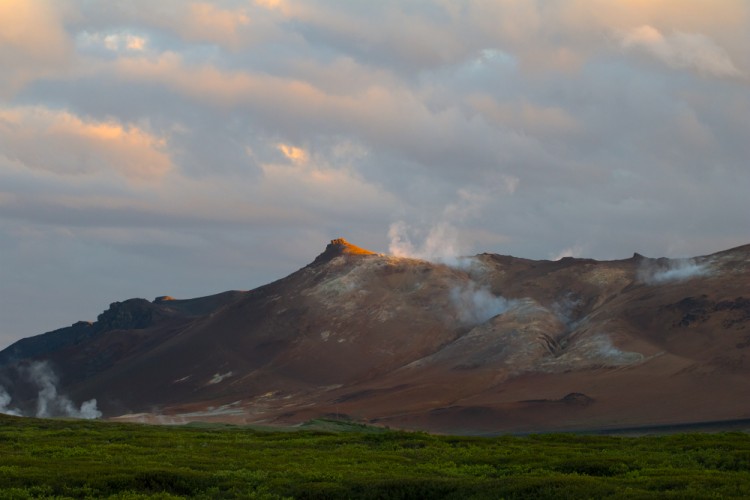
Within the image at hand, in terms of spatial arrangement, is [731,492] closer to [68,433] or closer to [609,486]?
[609,486]

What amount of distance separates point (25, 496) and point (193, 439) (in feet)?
135

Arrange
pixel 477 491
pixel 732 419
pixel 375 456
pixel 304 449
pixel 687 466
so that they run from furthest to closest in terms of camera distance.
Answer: pixel 732 419 < pixel 304 449 < pixel 375 456 < pixel 687 466 < pixel 477 491

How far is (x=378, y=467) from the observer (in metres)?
62.6

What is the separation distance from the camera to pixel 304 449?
255 ft

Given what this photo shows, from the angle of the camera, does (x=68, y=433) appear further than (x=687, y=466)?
Yes

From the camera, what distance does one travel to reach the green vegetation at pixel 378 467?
5009 centimetres

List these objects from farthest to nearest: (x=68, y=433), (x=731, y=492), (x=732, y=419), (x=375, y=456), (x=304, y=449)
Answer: (x=732, y=419), (x=68, y=433), (x=304, y=449), (x=375, y=456), (x=731, y=492)

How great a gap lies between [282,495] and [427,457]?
19.8 metres

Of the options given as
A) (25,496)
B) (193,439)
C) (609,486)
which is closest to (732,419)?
(193,439)

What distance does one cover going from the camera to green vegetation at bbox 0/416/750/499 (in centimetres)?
5009

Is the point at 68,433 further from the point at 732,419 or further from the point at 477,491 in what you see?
the point at 732,419

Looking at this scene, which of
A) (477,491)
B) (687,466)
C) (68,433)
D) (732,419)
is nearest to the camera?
(477,491)

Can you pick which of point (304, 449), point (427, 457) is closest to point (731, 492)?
point (427, 457)

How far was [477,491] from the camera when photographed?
50188 mm
